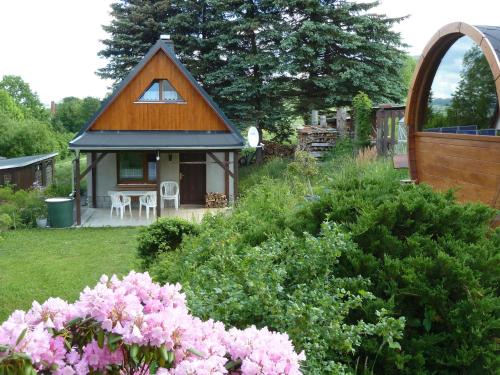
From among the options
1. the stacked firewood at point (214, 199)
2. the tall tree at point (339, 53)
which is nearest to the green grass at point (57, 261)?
the stacked firewood at point (214, 199)

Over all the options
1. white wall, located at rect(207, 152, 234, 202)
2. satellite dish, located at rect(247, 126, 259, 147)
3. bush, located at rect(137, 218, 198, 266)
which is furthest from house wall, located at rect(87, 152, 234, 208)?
bush, located at rect(137, 218, 198, 266)

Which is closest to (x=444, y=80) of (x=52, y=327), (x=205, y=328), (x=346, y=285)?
(x=346, y=285)

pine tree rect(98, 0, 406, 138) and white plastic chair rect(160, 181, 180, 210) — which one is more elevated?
pine tree rect(98, 0, 406, 138)

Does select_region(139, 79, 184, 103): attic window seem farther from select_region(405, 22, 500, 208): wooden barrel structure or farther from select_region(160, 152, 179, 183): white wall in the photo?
select_region(405, 22, 500, 208): wooden barrel structure

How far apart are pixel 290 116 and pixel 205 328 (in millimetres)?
23005

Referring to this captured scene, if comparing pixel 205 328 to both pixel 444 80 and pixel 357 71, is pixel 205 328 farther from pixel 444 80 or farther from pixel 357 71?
pixel 357 71

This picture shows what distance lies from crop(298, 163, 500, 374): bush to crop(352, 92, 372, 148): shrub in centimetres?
1477

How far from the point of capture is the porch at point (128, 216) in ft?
52.1

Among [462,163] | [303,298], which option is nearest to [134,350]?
[303,298]

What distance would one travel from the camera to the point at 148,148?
16219mm

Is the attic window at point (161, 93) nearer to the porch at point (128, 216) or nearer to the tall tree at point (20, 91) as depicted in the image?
the porch at point (128, 216)

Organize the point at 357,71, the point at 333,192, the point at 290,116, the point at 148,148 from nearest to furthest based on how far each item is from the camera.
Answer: the point at 333,192 → the point at 148,148 → the point at 357,71 → the point at 290,116

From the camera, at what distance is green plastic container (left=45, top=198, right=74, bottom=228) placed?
15.5 metres

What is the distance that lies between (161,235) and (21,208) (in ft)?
33.0
